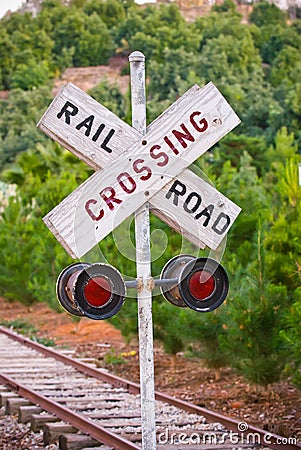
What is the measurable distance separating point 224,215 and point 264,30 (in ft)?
231

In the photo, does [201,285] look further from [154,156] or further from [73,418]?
[73,418]

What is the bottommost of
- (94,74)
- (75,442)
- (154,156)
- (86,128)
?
(75,442)

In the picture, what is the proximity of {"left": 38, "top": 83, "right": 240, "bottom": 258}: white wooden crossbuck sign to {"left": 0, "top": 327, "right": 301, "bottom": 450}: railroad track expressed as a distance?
2.65 metres

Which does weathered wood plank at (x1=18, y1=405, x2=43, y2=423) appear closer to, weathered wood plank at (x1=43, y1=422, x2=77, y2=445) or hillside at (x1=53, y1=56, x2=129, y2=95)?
weathered wood plank at (x1=43, y1=422, x2=77, y2=445)

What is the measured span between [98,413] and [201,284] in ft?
12.8

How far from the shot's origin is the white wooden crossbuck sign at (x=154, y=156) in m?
4.61

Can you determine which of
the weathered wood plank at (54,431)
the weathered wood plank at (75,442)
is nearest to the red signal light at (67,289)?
the weathered wood plank at (75,442)

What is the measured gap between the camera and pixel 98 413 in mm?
8289

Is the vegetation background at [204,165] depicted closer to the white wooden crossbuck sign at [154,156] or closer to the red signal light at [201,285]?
the white wooden crossbuck sign at [154,156]

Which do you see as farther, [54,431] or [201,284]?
[54,431]

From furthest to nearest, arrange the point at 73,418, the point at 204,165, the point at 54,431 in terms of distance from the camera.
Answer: the point at 204,165 → the point at 73,418 → the point at 54,431

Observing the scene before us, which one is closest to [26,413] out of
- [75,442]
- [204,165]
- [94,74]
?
[75,442]

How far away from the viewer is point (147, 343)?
15.5 ft

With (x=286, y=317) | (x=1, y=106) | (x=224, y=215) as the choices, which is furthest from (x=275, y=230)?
(x=1, y=106)
